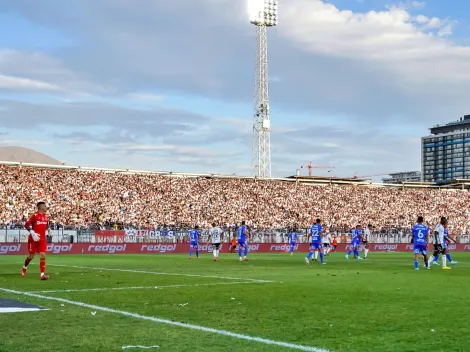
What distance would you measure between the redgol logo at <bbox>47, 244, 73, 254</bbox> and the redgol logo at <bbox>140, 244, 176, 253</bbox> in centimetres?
580

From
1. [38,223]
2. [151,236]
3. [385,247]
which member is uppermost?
[38,223]

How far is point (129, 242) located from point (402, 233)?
88.7 ft

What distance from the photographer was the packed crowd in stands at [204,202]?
61362 mm

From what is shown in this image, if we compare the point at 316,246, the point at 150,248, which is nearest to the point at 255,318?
the point at 316,246

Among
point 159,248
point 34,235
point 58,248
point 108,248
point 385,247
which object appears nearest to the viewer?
point 34,235

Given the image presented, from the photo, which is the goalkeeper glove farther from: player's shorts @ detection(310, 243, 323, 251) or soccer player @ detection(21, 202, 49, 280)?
player's shorts @ detection(310, 243, 323, 251)

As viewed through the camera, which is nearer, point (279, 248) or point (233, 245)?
point (233, 245)

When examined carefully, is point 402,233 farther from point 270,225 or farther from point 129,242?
point 129,242

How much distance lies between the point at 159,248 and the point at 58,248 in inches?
327

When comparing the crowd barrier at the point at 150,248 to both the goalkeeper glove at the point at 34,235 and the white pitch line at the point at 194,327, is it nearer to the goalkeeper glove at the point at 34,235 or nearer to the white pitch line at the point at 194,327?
the goalkeeper glove at the point at 34,235

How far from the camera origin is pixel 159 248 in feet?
176

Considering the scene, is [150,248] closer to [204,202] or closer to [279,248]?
[279,248]

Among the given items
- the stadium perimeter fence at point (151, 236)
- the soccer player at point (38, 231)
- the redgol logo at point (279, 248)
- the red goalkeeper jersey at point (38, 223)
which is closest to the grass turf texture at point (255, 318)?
the soccer player at point (38, 231)

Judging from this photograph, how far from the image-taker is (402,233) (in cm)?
6456
